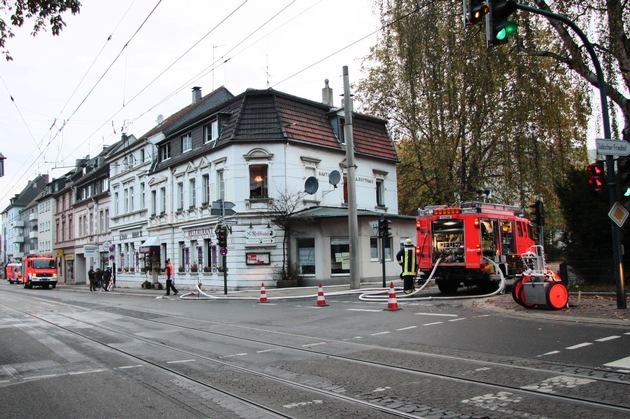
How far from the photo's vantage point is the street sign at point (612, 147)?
1189cm

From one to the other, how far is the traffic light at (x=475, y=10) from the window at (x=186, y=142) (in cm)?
2582

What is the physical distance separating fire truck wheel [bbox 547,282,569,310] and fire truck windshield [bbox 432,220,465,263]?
5126mm

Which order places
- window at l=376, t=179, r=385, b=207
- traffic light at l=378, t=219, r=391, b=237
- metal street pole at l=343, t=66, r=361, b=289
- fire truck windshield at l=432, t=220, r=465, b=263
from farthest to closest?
window at l=376, t=179, r=385, b=207 → metal street pole at l=343, t=66, r=361, b=289 → traffic light at l=378, t=219, r=391, b=237 → fire truck windshield at l=432, t=220, r=465, b=263

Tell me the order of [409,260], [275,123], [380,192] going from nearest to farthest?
[409,260], [275,123], [380,192]

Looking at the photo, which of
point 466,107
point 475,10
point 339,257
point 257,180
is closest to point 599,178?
point 475,10

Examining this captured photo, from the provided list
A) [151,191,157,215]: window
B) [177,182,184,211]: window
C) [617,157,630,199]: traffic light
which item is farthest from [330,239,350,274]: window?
[617,157,630,199]: traffic light

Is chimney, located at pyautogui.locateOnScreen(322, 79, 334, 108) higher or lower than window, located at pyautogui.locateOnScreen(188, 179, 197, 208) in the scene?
higher

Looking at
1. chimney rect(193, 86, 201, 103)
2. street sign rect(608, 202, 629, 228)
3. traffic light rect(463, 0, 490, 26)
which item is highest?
chimney rect(193, 86, 201, 103)

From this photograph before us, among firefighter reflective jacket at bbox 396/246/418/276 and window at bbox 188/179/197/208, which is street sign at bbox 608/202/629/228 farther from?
window at bbox 188/179/197/208

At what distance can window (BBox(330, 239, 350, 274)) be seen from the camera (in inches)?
1116

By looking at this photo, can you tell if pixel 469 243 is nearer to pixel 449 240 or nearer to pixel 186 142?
pixel 449 240

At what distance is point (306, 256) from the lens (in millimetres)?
28531

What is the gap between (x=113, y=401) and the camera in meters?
6.04

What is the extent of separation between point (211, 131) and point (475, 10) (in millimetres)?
23460
